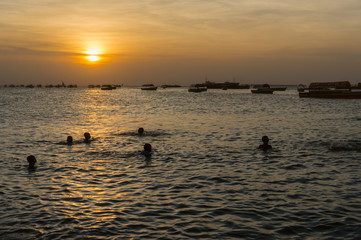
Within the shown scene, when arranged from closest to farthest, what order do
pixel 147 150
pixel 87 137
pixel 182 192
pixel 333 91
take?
pixel 182 192 → pixel 147 150 → pixel 87 137 → pixel 333 91

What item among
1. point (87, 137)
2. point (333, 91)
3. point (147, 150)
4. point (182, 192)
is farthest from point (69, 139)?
point (333, 91)

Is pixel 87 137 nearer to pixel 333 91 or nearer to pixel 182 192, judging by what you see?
pixel 182 192

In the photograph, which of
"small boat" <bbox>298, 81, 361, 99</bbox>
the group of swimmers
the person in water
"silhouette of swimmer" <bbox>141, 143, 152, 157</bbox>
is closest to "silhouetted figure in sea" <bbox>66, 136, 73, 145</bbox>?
the group of swimmers

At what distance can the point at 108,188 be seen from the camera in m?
16.2

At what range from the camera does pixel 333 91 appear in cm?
11581

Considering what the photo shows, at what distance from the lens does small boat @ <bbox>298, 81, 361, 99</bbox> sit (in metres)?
112

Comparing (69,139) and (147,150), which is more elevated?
(69,139)

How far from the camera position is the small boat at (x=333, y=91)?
112256 mm

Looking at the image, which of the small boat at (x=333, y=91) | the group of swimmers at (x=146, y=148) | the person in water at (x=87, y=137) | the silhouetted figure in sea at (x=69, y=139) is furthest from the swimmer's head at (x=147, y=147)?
the small boat at (x=333, y=91)

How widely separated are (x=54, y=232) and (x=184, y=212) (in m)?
4.43

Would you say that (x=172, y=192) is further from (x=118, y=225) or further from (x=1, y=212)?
(x=1, y=212)

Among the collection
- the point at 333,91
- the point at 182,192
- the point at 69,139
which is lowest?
the point at 182,192

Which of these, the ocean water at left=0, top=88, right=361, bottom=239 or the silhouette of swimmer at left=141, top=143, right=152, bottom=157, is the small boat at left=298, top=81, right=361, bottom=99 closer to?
the ocean water at left=0, top=88, right=361, bottom=239

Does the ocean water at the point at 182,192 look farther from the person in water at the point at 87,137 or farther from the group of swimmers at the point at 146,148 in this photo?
the person in water at the point at 87,137
